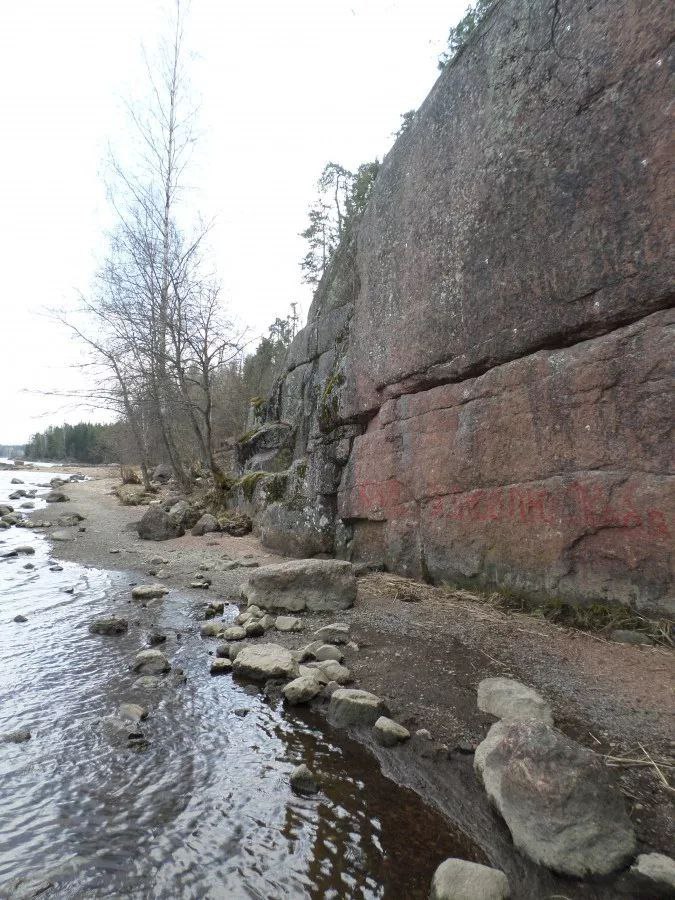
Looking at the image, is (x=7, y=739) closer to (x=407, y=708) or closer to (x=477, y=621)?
(x=407, y=708)

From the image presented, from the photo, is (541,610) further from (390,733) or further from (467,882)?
(467,882)

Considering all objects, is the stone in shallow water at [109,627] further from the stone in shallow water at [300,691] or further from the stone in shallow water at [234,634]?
the stone in shallow water at [300,691]

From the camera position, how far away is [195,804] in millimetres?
2365

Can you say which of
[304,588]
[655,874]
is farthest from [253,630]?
[655,874]

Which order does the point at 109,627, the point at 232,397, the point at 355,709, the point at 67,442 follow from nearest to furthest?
1. the point at 355,709
2. the point at 109,627
3. the point at 232,397
4. the point at 67,442

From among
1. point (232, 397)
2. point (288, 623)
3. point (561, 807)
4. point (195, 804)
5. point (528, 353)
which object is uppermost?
point (232, 397)

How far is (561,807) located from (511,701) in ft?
3.57

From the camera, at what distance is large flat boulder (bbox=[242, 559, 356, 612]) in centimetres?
548

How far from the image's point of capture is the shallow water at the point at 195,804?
1961 millimetres

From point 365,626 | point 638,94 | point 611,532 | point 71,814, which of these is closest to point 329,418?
point 365,626

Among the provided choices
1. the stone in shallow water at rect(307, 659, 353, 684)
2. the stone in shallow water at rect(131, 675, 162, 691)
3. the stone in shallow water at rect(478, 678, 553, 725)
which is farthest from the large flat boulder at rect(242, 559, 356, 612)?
the stone in shallow water at rect(478, 678, 553, 725)

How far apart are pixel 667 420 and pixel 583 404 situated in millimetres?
696

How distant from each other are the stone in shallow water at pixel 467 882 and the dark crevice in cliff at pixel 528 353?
12.8 ft

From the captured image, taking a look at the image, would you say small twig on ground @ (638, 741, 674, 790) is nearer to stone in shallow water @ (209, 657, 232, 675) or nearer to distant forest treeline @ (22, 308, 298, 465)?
stone in shallow water @ (209, 657, 232, 675)
